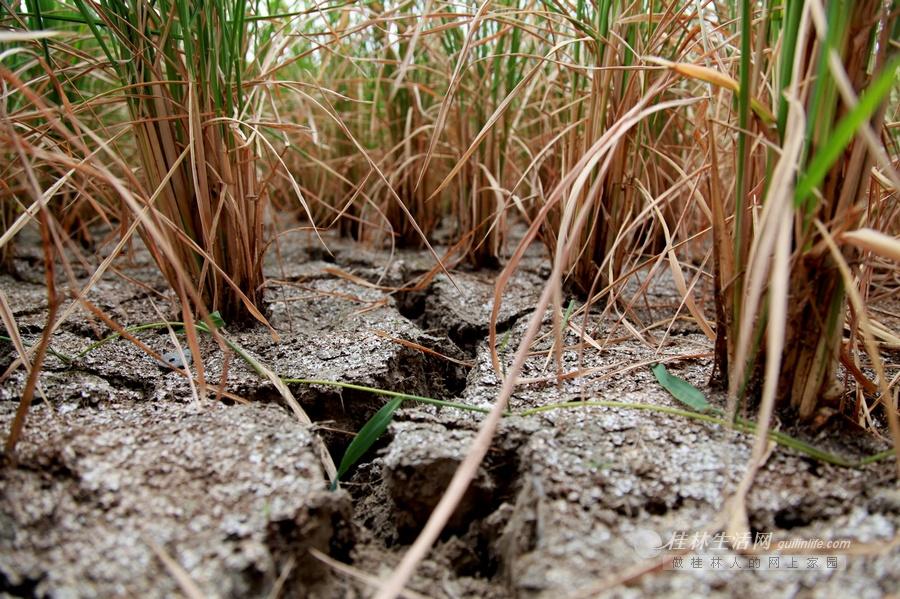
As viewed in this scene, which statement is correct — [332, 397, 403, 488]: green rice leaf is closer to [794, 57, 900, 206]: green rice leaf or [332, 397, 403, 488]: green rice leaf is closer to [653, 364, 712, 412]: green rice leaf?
[653, 364, 712, 412]: green rice leaf

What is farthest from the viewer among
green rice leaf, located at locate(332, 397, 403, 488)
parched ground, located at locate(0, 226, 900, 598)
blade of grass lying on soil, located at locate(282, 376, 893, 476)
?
green rice leaf, located at locate(332, 397, 403, 488)

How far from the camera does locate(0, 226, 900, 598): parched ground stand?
547mm

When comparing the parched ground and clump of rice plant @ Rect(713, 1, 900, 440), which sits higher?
clump of rice plant @ Rect(713, 1, 900, 440)

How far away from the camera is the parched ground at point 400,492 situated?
1.79 ft

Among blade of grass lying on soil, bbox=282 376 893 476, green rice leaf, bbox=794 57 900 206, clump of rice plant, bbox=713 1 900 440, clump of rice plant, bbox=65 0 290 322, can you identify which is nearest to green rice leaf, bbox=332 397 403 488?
blade of grass lying on soil, bbox=282 376 893 476

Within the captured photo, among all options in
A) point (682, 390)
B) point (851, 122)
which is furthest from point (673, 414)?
point (851, 122)

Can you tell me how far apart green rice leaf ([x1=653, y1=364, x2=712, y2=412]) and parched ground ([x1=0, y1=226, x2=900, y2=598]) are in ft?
0.06

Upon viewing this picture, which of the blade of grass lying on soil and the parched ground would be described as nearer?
the parched ground

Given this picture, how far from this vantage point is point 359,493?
82 cm

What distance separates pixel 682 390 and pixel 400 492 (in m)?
0.37

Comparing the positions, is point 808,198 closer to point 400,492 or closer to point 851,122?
point 851,122

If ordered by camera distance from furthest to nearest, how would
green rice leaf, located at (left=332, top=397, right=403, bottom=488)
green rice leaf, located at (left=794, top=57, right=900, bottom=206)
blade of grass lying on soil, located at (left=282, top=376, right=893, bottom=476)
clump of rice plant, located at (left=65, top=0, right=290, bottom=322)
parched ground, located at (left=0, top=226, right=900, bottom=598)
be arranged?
clump of rice plant, located at (left=65, top=0, right=290, bottom=322)
green rice leaf, located at (left=332, top=397, right=403, bottom=488)
blade of grass lying on soil, located at (left=282, top=376, right=893, bottom=476)
parched ground, located at (left=0, top=226, right=900, bottom=598)
green rice leaf, located at (left=794, top=57, right=900, bottom=206)

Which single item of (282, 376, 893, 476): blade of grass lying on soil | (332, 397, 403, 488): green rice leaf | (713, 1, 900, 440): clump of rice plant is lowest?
(332, 397, 403, 488): green rice leaf

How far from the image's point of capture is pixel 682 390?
2.61 feet
